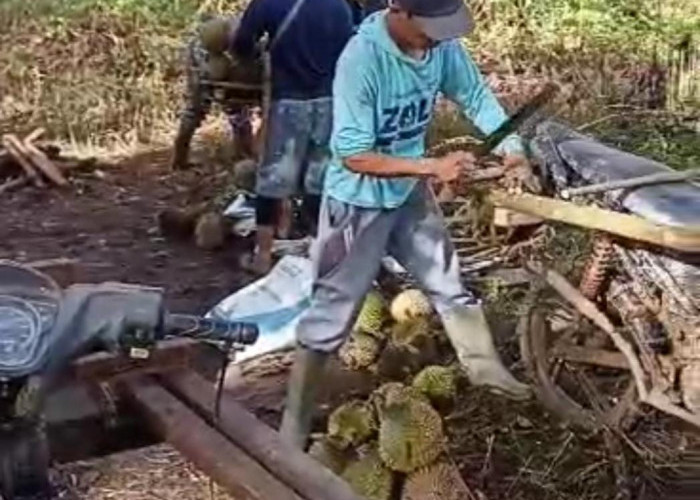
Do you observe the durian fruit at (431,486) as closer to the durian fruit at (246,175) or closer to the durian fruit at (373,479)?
the durian fruit at (373,479)

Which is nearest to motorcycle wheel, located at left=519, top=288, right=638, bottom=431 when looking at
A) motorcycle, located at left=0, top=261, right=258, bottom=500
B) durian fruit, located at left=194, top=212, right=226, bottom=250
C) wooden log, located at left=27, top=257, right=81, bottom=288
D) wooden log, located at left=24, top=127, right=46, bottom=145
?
wooden log, located at left=27, top=257, right=81, bottom=288

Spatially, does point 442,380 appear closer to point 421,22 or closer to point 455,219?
point 421,22

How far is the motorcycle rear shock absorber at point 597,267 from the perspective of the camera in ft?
14.1

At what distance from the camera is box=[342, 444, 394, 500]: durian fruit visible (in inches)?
155

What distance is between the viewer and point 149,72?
32.5 ft

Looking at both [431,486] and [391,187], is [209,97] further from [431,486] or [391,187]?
[431,486]

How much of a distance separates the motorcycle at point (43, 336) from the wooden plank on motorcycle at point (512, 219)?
1.93m

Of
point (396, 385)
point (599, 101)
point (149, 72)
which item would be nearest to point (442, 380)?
point (396, 385)

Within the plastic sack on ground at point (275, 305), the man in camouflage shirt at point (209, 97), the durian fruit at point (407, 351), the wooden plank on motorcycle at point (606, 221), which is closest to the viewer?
the wooden plank on motorcycle at point (606, 221)

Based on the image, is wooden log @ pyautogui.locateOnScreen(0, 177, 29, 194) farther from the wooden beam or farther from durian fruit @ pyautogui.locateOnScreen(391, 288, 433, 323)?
the wooden beam

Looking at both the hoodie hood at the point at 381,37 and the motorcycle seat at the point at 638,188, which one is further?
the hoodie hood at the point at 381,37

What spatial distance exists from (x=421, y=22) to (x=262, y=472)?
1.86 meters

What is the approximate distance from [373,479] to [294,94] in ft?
9.18

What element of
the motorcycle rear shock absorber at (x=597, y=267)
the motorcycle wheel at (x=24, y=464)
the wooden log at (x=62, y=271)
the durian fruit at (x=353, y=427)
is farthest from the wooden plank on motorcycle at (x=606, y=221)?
the motorcycle wheel at (x=24, y=464)
